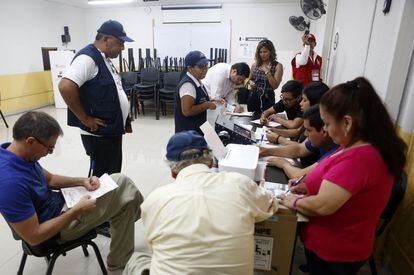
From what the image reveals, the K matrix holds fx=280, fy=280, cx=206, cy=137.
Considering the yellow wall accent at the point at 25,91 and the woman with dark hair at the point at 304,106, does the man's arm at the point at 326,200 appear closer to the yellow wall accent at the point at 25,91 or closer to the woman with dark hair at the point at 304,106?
Result: the woman with dark hair at the point at 304,106

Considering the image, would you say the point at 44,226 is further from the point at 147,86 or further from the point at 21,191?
the point at 147,86

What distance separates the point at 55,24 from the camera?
7.06 metres

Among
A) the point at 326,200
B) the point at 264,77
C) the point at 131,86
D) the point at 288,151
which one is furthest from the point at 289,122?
the point at 131,86

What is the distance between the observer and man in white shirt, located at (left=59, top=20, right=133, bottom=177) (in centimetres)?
194

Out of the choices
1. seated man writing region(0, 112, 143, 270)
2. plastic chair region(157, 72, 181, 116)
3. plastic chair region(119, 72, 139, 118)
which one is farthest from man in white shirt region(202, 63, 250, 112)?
plastic chair region(119, 72, 139, 118)

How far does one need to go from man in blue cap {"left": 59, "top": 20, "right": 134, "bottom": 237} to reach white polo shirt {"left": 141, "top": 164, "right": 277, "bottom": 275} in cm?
125

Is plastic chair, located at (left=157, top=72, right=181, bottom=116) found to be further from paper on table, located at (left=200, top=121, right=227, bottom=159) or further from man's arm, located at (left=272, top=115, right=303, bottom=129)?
paper on table, located at (left=200, top=121, right=227, bottom=159)

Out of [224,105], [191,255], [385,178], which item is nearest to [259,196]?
[191,255]

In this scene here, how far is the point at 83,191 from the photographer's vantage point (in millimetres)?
1681

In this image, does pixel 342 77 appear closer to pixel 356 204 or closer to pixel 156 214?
pixel 356 204

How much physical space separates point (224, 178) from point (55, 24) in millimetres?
7812

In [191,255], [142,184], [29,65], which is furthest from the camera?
[29,65]

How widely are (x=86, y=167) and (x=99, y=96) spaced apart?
5.92ft

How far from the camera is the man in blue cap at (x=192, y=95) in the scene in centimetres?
232
